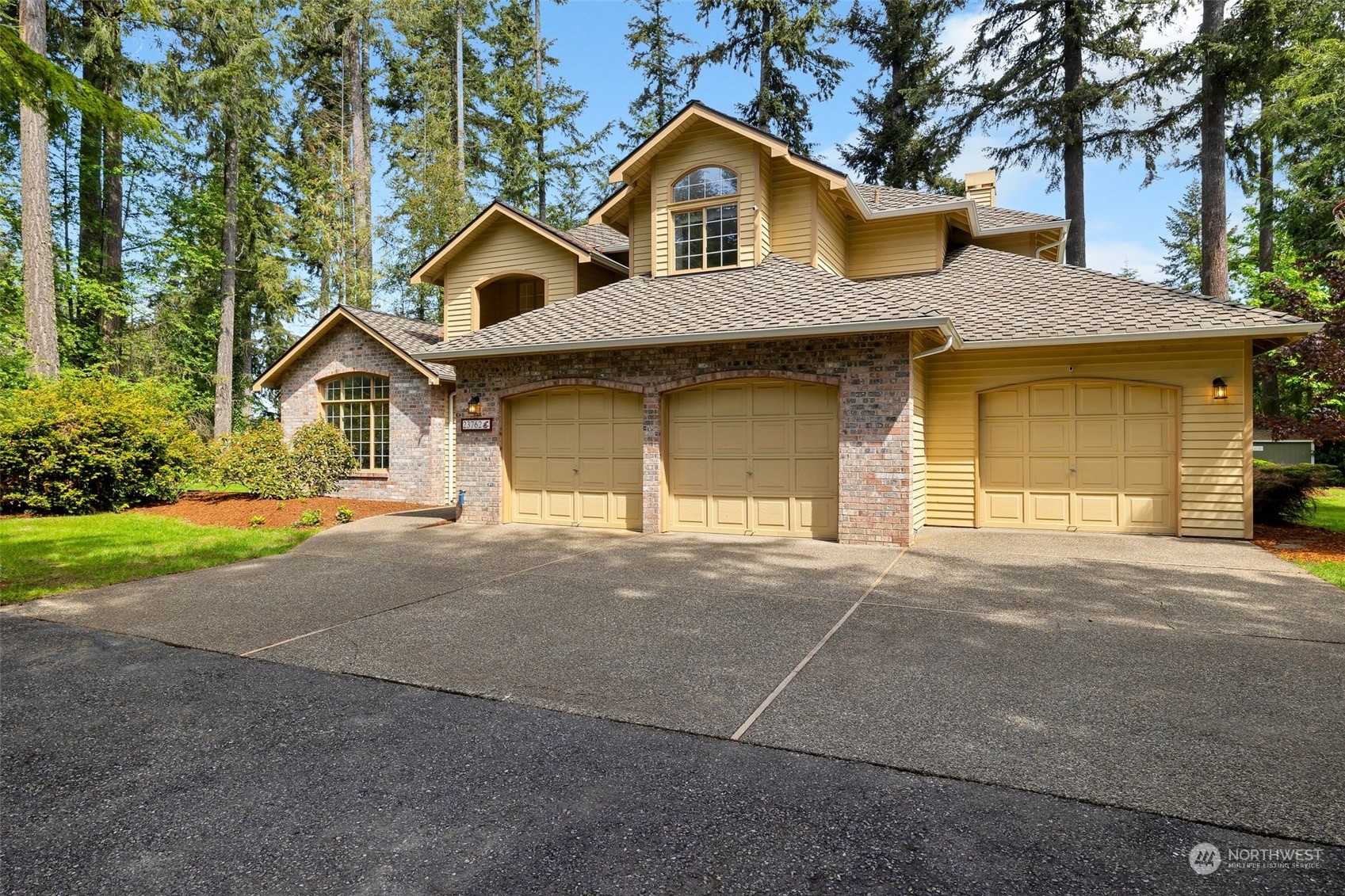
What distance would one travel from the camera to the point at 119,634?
527 cm

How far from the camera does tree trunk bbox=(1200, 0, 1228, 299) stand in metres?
15.7

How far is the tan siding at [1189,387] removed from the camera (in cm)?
948

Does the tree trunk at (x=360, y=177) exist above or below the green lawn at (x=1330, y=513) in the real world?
above

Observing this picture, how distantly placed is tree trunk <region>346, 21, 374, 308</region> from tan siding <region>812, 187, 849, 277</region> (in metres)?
16.7

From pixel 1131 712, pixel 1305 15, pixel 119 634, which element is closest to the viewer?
pixel 1131 712

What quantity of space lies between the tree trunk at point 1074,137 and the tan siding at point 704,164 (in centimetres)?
1154

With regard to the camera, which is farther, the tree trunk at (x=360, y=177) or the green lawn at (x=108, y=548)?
the tree trunk at (x=360, y=177)

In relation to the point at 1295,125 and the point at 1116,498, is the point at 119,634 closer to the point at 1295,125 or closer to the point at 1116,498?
the point at 1116,498

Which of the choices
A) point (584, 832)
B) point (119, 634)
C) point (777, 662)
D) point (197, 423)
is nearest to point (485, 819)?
point (584, 832)

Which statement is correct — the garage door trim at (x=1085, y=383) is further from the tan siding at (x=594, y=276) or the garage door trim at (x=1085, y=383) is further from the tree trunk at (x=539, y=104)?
the tree trunk at (x=539, y=104)

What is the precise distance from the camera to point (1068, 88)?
18406mm

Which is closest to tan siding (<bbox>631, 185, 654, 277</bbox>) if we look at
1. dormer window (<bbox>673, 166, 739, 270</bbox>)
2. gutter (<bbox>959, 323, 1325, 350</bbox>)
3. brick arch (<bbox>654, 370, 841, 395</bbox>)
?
dormer window (<bbox>673, 166, 739, 270</bbox>)

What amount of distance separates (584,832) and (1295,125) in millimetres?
24449

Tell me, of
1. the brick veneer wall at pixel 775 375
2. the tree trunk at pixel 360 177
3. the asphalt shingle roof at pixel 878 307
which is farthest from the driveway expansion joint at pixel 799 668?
the tree trunk at pixel 360 177
